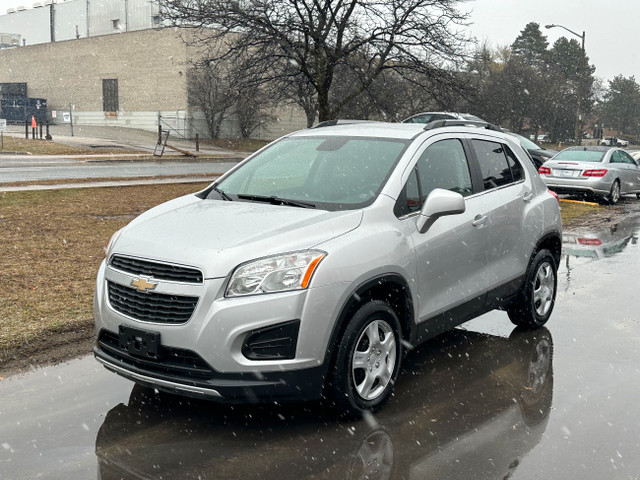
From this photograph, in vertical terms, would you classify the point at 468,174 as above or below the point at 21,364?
above

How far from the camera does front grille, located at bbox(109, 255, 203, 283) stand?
420cm

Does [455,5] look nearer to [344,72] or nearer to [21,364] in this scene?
[344,72]

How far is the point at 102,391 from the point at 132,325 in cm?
97

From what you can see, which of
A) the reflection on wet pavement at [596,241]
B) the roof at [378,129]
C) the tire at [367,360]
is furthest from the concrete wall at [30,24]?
the tire at [367,360]

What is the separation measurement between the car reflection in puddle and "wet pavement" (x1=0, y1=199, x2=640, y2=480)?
0.01m

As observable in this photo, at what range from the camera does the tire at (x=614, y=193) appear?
19.0m

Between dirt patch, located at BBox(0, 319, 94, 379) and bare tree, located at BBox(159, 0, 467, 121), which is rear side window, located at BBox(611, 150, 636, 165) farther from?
dirt patch, located at BBox(0, 319, 94, 379)

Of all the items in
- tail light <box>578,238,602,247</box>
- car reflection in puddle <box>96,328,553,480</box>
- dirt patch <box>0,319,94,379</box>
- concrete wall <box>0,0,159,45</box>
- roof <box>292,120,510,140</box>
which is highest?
concrete wall <box>0,0,159,45</box>

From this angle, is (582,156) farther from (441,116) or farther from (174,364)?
(174,364)

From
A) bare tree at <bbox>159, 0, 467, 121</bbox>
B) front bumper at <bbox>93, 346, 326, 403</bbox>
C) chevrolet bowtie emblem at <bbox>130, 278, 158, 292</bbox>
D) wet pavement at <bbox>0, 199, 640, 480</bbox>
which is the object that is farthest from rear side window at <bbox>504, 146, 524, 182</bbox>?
bare tree at <bbox>159, 0, 467, 121</bbox>

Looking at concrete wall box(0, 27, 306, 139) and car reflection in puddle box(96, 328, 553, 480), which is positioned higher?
concrete wall box(0, 27, 306, 139)

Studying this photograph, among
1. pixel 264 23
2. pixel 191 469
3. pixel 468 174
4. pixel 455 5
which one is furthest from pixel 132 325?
pixel 455 5

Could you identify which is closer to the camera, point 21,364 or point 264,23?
point 21,364

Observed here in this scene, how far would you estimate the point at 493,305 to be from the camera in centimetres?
604
